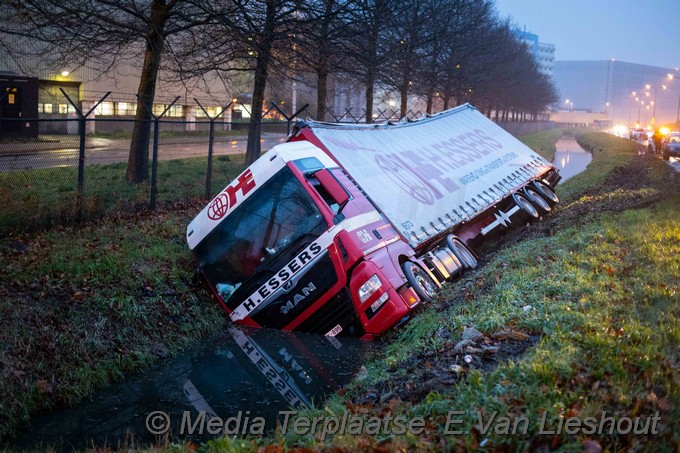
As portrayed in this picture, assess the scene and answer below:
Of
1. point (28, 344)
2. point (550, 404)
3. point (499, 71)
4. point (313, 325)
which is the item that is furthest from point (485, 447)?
point (499, 71)

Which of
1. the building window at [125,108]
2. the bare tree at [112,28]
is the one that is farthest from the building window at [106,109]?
the bare tree at [112,28]

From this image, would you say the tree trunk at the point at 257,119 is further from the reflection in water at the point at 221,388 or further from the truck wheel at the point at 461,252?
the reflection in water at the point at 221,388

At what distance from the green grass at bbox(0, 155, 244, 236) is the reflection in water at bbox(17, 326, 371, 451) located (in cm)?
429

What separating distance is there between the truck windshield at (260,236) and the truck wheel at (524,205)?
8578 millimetres

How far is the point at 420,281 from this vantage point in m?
9.52

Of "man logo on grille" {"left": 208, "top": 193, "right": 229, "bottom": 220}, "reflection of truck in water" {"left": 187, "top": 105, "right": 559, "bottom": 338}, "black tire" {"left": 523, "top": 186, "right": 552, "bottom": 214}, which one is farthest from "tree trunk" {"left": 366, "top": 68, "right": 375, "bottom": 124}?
"man logo on grille" {"left": 208, "top": 193, "right": 229, "bottom": 220}

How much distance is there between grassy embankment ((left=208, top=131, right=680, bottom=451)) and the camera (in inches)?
180

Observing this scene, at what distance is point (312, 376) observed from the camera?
7.84 meters

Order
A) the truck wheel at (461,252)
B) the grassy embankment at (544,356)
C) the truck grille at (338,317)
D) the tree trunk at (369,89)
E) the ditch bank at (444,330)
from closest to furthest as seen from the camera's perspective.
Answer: the grassy embankment at (544,356) < the ditch bank at (444,330) < the truck grille at (338,317) < the truck wheel at (461,252) < the tree trunk at (369,89)

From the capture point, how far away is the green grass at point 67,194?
1123 centimetres

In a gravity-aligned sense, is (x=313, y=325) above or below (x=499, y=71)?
below

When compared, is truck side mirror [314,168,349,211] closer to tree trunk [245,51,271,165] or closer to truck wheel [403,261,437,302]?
truck wheel [403,261,437,302]

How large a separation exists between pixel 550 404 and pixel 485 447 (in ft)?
2.02

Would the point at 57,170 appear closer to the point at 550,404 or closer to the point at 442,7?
the point at 550,404
